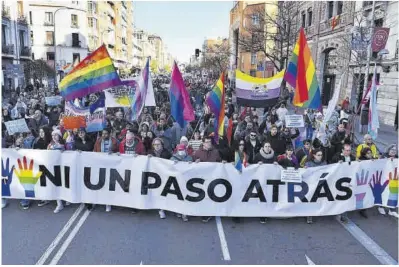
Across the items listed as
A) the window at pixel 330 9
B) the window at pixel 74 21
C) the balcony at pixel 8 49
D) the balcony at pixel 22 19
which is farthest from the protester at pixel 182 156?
the window at pixel 74 21

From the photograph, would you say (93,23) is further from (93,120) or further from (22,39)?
(93,120)

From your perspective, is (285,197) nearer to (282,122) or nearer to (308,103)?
(308,103)

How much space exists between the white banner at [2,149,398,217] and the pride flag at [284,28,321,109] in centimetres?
164

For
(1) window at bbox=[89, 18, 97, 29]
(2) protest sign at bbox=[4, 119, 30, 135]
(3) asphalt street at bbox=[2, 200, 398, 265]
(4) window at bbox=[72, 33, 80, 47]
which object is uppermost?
Answer: (1) window at bbox=[89, 18, 97, 29]

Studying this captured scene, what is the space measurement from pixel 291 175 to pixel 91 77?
5.06 metres

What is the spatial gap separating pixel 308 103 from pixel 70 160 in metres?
4.87

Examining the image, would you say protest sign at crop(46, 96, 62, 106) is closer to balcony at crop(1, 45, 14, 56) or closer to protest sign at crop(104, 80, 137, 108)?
protest sign at crop(104, 80, 137, 108)

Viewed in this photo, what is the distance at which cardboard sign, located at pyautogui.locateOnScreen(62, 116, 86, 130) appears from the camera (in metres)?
7.87

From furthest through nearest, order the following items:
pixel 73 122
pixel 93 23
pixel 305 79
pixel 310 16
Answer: pixel 93 23
pixel 310 16
pixel 73 122
pixel 305 79

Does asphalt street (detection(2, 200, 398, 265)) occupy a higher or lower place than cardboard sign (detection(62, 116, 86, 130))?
lower

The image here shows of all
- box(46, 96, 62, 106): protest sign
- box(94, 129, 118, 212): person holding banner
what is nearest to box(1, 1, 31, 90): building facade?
box(46, 96, 62, 106): protest sign

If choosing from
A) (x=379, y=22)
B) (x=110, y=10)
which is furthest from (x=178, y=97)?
(x=110, y=10)

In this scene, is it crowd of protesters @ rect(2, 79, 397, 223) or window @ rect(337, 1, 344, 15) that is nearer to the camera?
crowd of protesters @ rect(2, 79, 397, 223)

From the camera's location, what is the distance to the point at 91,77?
805cm
